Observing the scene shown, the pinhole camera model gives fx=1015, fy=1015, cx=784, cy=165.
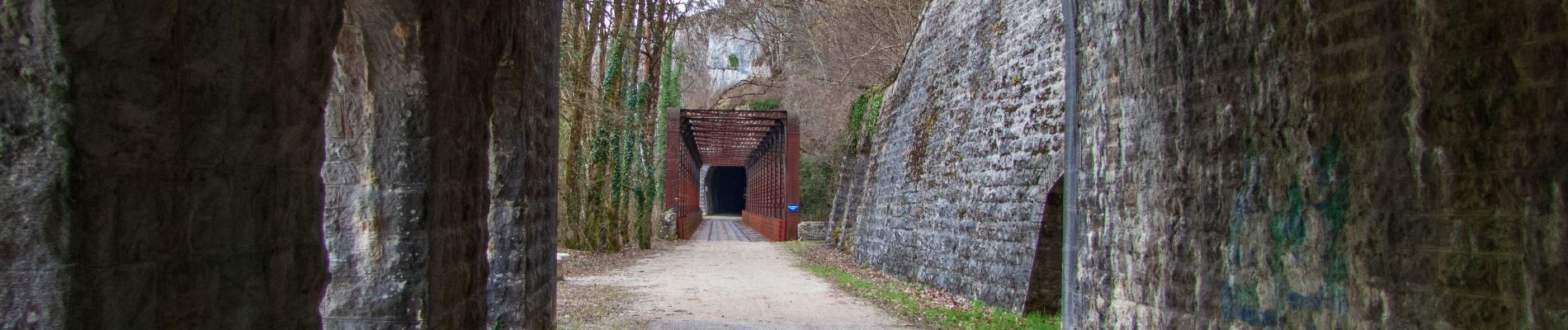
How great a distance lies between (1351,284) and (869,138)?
1548cm

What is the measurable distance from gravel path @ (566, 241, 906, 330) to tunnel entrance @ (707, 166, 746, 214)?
4700 cm

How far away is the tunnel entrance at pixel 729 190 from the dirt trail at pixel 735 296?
47.1 metres

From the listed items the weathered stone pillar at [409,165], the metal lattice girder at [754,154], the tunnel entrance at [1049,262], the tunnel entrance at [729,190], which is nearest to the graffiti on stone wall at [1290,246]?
the weathered stone pillar at [409,165]

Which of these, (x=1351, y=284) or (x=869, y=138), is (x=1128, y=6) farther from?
(x=869, y=138)

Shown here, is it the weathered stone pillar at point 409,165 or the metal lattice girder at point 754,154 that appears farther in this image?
A: the metal lattice girder at point 754,154

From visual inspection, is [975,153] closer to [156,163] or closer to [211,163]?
[211,163]

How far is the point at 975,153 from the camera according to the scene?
10.8 meters

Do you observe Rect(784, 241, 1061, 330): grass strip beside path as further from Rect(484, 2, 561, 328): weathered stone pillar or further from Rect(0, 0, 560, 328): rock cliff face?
Rect(0, 0, 560, 328): rock cliff face

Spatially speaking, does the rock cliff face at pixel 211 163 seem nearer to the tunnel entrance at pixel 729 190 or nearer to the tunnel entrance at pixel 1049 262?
the tunnel entrance at pixel 1049 262

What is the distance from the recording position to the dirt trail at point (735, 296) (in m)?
8.34

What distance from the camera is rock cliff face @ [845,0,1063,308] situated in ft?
30.2

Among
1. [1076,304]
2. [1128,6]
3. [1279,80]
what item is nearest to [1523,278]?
[1279,80]

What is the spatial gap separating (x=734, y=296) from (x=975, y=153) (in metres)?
2.94

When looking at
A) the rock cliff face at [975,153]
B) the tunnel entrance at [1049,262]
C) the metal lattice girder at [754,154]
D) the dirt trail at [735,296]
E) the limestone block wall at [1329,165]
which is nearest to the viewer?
the limestone block wall at [1329,165]
